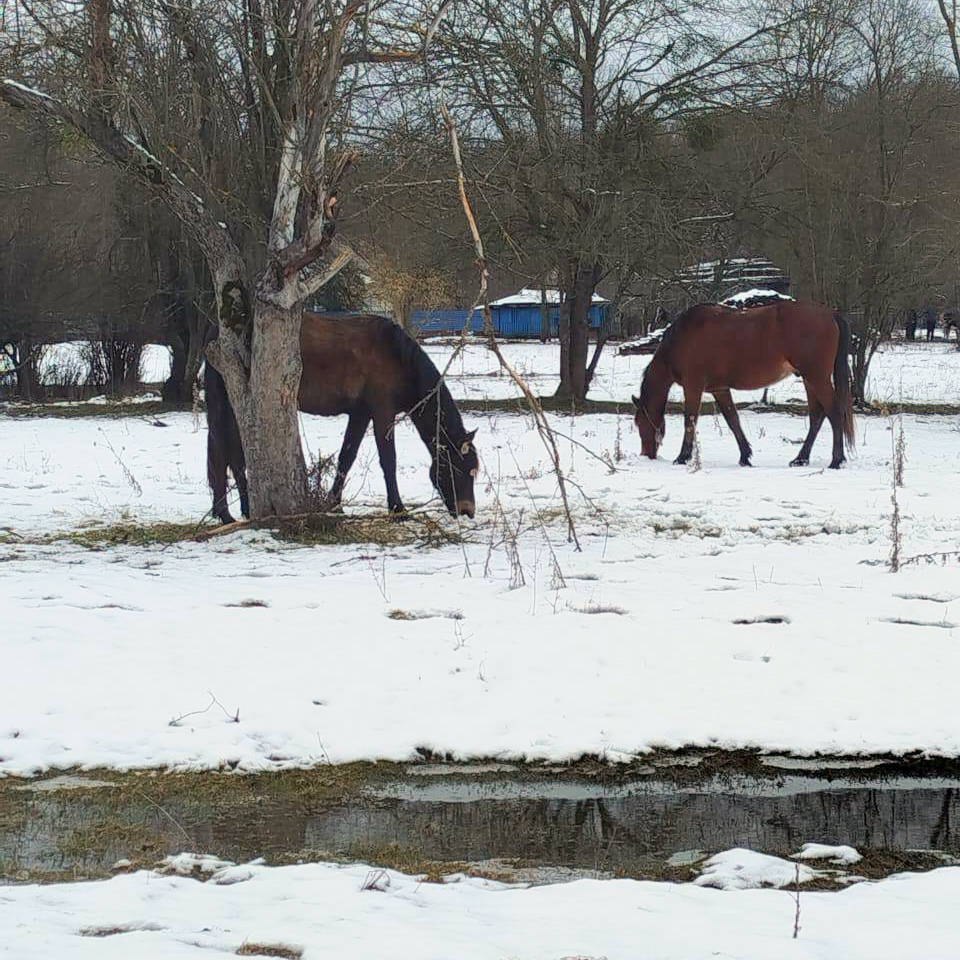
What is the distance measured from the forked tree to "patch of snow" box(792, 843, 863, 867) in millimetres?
5989

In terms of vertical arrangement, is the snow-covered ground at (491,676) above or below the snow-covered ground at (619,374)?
below

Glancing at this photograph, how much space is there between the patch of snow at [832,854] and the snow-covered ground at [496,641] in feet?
3.64

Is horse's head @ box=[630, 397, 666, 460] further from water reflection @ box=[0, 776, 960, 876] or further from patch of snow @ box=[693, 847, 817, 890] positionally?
patch of snow @ box=[693, 847, 817, 890]

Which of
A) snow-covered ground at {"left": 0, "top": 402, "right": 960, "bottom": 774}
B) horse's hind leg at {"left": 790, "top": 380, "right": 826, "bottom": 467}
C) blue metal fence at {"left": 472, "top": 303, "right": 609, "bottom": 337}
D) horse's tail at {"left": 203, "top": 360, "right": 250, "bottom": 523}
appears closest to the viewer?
snow-covered ground at {"left": 0, "top": 402, "right": 960, "bottom": 774}

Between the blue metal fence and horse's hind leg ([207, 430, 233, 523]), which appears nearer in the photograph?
horse's hind leg ([207, 430, 233, 523])

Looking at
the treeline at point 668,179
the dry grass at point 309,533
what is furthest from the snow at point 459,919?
the treeline at point 668,179

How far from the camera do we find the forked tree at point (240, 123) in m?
8.69

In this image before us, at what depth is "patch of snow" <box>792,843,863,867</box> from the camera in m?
4.04

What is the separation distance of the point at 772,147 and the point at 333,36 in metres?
15.5

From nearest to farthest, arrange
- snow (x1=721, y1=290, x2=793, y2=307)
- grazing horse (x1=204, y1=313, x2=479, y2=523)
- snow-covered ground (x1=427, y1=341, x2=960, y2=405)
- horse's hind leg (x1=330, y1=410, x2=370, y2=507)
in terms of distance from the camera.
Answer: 1. grazing horse (x1=204, y1=313, x2=479, y2=523)
2. horse's hind leg (x1=330, y1=410, x2=370, y2=507)
3. snow-covered ground (x1=427, y1=341, x2=960, y2=405)
4. snow (x1=721, y1=290, x2=793, y2=307)

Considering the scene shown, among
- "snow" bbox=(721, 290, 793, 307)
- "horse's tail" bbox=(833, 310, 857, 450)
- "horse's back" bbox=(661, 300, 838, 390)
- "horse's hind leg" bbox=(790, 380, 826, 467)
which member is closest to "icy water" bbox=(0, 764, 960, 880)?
"horse's hind leg" bbox=(790, 380, 826, 467)

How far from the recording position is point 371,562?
8789 millimetres

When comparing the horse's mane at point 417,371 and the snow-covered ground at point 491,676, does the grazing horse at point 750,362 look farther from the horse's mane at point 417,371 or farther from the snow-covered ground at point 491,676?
the horse's mane at point 417,371

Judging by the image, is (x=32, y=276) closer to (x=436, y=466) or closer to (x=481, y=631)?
(x=436, y=466)
